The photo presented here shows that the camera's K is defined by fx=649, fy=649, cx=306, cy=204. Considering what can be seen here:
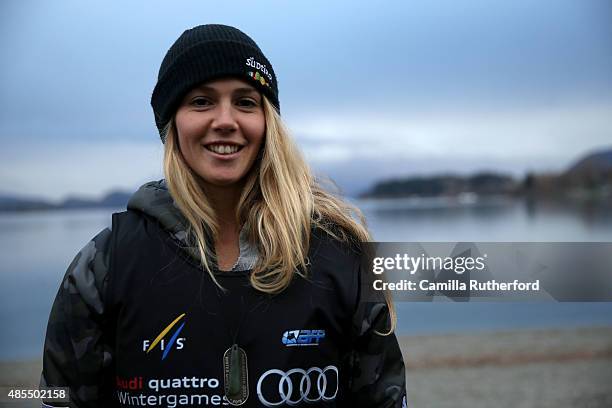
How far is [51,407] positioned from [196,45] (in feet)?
1.87

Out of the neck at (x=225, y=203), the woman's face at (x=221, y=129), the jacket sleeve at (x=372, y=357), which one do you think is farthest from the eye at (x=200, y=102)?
the jacket sleeve at (x=372, y=357)

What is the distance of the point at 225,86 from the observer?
948mm

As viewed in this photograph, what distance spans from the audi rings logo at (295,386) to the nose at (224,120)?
35 cm

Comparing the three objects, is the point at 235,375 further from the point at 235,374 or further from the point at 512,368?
the point at 512,368

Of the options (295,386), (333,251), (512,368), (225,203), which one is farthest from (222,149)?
(512,368)

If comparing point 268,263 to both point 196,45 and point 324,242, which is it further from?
point 196,45

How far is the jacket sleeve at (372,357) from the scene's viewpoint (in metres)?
0.96

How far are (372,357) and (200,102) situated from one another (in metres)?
0.46

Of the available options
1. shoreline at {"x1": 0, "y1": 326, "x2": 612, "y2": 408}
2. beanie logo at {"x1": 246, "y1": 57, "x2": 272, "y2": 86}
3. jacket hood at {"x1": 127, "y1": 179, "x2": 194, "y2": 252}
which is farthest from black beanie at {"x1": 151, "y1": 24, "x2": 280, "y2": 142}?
shoreline at {"x1": 0, "y1": 326, "x2": 612, "y2": 408}

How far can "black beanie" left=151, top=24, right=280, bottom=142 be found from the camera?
94 centimetres

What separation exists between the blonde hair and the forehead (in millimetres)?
36

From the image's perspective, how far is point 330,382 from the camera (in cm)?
95

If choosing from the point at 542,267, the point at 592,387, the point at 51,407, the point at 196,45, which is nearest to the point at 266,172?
the point at 196,45

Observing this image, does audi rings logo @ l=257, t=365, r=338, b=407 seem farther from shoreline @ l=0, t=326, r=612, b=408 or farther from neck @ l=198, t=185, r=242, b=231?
shoreline @ l=0, t=326, r=612, b=408
